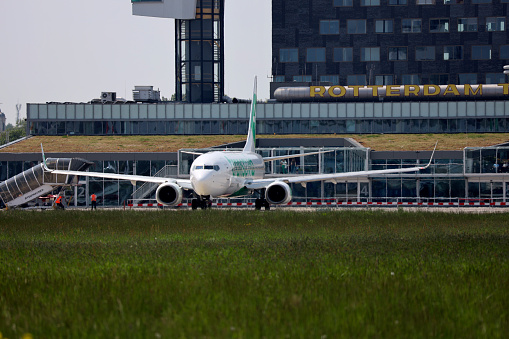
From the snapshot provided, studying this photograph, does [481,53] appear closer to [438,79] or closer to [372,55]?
[438,79]

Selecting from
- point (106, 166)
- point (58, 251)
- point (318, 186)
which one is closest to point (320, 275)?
point (58, 251)

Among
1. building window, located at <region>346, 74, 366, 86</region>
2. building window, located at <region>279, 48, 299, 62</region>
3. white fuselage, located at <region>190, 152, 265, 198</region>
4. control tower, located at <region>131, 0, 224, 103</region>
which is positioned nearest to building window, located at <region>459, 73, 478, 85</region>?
building window, located at <region>346, 74, 366, 86</region>

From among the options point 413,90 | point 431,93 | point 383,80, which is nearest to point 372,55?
point 383,80

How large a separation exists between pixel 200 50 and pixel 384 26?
27.8 m

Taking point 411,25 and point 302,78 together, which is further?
point 302,78

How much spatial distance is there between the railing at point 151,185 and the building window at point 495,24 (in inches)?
2483

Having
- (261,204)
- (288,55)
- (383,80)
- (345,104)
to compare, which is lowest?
(261,204)

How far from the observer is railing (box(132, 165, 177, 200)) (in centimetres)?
6650

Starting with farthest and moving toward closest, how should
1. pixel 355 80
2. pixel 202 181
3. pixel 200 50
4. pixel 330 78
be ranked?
pixel 330 78 < pixel 355 80 < pixel 200 50 < pixel 202 181

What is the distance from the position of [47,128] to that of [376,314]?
297 feet

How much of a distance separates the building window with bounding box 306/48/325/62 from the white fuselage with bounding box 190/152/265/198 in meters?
69.3

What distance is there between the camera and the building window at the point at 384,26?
115625mm

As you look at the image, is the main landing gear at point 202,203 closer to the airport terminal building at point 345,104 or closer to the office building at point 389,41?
the airport terminal building at point 345,104

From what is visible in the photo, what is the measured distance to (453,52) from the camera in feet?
376
